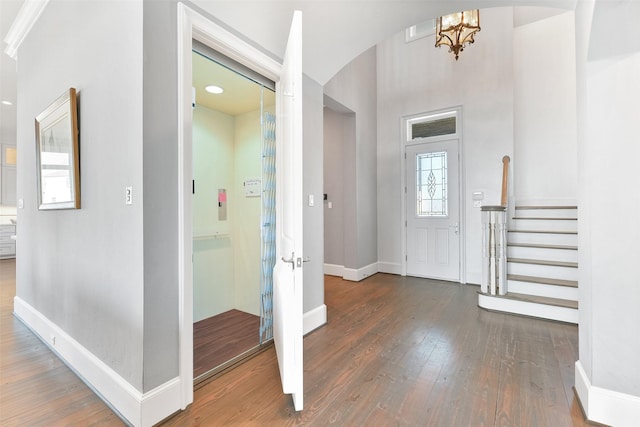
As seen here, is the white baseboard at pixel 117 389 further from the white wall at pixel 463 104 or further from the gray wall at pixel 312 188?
the white wall at pixel 463 104

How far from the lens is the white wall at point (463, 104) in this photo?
14.0ft

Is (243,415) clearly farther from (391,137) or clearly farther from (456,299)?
(391,137)

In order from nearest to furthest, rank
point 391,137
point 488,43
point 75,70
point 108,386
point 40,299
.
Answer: point 108,386 → point 75,70 → point 40,299 → point 488,43 → point 391,137

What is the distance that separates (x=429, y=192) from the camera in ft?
15.9

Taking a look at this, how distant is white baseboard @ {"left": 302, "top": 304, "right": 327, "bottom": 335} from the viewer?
2706 mm

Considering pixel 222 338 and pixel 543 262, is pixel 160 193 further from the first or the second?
pixel 543 262

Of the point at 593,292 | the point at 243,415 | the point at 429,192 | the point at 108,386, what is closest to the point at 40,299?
the point at 108,386

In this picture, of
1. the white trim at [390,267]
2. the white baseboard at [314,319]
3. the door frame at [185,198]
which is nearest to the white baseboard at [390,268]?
the white trim at [390,267]

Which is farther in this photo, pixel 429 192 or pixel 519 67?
pixel 429 192

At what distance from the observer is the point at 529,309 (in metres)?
3.10

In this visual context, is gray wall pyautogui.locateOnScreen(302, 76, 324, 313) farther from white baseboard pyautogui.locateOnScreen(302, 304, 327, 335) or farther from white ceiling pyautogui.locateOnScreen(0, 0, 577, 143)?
white ceiling pyautogui.locateOnScreen(0, 0, 577, 143)

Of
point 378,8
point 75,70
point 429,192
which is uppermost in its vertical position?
point 378,8

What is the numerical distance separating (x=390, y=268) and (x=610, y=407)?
3703 mm

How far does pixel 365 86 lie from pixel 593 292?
14.5ft
